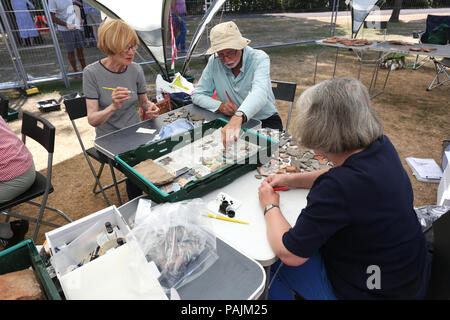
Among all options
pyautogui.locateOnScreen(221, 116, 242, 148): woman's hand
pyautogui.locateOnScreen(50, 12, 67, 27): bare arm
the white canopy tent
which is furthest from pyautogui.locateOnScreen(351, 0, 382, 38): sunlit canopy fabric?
pyautogui.locateOnScreen(221, 116, 242, 148): woman's hand

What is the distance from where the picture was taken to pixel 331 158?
46.1 inches

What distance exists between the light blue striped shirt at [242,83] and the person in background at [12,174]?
1.43m

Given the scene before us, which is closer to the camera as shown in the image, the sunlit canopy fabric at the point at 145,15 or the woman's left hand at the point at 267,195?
the woman's left hand at the point at 267,195

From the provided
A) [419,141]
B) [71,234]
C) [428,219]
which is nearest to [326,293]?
[428,219]

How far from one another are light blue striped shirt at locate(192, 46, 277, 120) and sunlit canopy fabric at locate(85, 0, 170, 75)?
2042mm

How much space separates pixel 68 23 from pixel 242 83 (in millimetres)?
5240

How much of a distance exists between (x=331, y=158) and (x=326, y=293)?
616 millimetres

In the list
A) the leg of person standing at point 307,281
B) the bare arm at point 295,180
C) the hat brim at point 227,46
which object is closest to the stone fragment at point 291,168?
the bare arm at point 295,180

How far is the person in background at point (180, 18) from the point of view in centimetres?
640

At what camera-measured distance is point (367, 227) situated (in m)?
1.04

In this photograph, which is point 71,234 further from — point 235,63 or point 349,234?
point 235,63

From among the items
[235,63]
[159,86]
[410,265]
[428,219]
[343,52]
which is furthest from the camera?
[343,52]

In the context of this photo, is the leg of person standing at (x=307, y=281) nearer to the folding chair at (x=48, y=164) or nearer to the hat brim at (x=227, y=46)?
the hat brim at (x=227, y=46)

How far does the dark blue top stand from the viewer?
1.01 m
